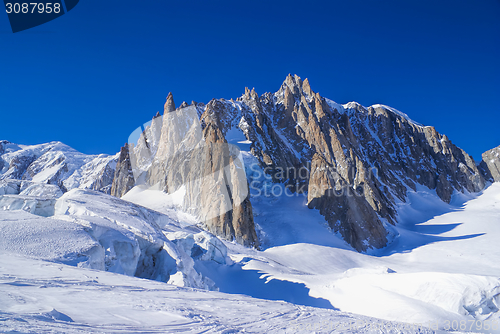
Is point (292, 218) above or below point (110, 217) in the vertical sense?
above

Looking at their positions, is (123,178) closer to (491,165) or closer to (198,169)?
(198,169)

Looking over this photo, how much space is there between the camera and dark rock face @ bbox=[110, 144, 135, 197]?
57.7 metres

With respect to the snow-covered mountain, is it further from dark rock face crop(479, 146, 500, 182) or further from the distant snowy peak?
the distant snowy peak

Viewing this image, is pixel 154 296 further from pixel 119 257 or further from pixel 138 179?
pixel 138 179

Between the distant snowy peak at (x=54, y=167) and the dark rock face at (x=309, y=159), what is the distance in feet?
121

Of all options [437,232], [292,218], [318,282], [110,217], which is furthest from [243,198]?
[437,232]

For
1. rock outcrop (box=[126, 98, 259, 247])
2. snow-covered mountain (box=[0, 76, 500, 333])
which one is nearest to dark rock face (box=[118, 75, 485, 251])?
rock outcrop (box=[126, 98, 259, 247])

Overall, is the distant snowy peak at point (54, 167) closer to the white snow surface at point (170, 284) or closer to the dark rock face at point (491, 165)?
the white snow surface at point (170, 284)

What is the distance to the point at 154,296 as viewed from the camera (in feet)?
22.3

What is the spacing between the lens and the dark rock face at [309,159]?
131 feet

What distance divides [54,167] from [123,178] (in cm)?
6580

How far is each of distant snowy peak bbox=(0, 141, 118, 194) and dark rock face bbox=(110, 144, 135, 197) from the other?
27.7 meters

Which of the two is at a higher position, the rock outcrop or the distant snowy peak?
the distant snowy peak

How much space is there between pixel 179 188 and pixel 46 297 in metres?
40.1
